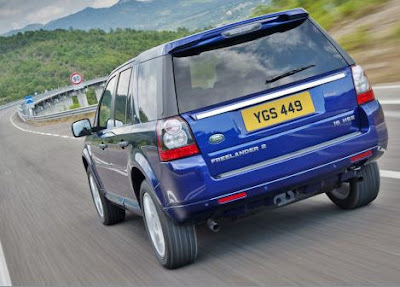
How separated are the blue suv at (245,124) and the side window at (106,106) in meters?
1.35

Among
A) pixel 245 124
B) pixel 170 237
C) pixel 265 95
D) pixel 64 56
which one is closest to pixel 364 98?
pixel 265 95

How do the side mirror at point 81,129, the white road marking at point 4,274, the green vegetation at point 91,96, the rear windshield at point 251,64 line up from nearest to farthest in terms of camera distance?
the rear windshield at point 251,64, the white road marking at point 4,274, the side mirror at point 81,129, the green vegetation at point 91,96

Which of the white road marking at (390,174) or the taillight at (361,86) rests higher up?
the taillight at (361,86)

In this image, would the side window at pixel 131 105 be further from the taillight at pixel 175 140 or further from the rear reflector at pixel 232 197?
the rear reflector at pixel 232 197

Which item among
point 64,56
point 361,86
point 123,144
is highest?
point 361,86

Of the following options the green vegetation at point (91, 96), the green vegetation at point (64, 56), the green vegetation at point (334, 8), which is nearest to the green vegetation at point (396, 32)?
the green vegetation at point (334, 8)

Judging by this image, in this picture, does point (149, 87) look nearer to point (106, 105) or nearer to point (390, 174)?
point (106, 105)

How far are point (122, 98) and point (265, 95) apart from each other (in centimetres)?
173

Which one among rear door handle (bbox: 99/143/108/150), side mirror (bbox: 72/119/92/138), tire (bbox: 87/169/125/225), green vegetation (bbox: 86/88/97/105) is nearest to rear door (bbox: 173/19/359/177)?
rear door handle (bbox: 99/143/108/150)

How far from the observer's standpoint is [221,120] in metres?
4.95

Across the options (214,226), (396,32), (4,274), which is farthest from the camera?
(396,32)

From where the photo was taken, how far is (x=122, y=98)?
20.8 ft

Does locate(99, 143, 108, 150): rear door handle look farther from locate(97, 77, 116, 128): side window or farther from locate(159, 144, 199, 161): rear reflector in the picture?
locate(159, 144, 199, 161): rear reflector

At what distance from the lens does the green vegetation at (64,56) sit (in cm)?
13450
